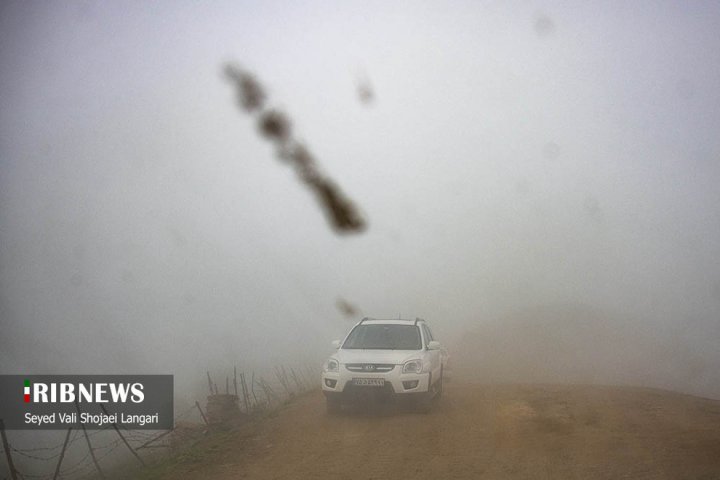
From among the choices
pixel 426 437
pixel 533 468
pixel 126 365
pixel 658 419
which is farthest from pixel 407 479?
pixel 126 365

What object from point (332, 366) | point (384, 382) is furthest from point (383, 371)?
point (332, 366)

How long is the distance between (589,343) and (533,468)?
58.6 meters

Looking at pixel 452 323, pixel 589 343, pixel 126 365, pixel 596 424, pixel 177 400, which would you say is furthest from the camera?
pixel 126 365

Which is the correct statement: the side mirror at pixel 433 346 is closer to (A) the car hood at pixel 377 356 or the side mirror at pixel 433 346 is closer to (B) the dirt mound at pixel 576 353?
(A) the car hood at pixel 377 356

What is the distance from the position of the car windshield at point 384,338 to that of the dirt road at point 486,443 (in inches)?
57.4

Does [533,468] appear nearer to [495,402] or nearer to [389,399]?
[389,399]

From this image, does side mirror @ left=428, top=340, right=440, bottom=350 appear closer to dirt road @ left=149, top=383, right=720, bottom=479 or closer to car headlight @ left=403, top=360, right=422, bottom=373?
car headlight @ left=403, top=360, right=422, bottom=373

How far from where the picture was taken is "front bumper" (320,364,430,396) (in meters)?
11.7

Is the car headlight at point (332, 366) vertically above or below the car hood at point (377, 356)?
below

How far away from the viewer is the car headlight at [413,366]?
11820 millimetres

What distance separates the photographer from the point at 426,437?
10.0m

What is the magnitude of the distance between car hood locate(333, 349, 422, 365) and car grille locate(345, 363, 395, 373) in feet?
0.23

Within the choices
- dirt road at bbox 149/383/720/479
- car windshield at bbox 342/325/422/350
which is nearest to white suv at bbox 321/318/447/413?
car windshield at bbox 342/325/422/350

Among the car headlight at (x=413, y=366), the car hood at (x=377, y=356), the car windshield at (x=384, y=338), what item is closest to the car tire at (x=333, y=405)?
the car hood at (x=377, y=356)
